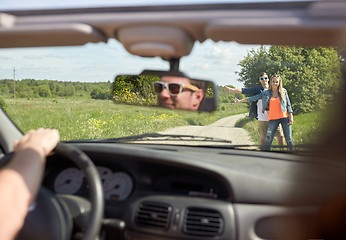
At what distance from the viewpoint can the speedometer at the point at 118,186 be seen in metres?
2.83

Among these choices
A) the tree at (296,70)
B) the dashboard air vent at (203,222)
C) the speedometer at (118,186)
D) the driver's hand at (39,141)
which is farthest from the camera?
the tree at (296,70)

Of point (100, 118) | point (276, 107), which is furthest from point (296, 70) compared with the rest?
point (100, 118)

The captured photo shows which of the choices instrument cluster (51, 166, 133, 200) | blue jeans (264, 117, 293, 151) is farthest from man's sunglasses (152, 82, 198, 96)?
blue jeans (264, 117, 293, 151)

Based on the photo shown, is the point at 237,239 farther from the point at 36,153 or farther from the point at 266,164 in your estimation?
the point at 36,153

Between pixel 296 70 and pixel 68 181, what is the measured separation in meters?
9.20

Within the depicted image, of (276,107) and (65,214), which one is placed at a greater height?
(276,107)

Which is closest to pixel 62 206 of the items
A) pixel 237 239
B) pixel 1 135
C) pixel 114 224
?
pixel 114 224

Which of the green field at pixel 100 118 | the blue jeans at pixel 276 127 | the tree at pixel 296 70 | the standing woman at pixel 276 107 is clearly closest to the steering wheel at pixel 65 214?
the green field at pixel 100 118

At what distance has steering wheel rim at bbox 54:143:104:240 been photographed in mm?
1669

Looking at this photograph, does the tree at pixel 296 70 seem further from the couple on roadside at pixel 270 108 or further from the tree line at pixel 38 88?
the tree line at pixel 38 88

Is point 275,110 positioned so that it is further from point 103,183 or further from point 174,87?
point 174,87

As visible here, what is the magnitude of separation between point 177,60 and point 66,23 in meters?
0.46

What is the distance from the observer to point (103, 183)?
289 cm

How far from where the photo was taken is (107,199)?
2.79 meters
